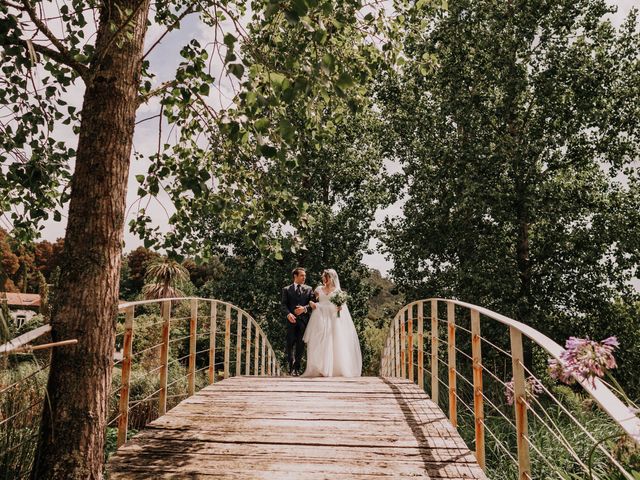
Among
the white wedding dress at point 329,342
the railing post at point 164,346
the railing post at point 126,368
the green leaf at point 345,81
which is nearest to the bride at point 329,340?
the white wedding dress at point 329,342

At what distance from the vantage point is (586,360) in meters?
1.64

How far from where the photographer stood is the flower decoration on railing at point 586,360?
5.30 feet

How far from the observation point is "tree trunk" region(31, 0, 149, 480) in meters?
2.87

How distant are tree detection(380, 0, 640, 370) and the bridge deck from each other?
9.89 m

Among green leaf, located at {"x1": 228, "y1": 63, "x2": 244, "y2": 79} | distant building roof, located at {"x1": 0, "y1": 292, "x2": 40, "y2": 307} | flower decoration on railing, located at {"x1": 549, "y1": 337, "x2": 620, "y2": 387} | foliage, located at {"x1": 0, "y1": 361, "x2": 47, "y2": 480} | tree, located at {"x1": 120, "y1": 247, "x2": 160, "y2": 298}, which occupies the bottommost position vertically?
foliage, located at {"x1": 0, "y1": 361, "x2": 47, "y2": 480}

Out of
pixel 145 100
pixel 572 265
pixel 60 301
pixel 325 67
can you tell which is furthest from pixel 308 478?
pixel 572 265

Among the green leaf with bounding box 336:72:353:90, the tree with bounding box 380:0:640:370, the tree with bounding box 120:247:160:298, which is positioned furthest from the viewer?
the tree with bounding box 120:247:160:298

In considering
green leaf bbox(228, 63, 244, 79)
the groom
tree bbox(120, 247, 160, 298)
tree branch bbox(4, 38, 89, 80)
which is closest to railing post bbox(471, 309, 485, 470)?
green leaf bbox(228, 63, 244, 79)

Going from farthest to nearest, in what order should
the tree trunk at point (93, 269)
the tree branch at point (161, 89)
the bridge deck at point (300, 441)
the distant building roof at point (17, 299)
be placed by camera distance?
the tree branch at point (161, 89) → the bridge deck at point (300, 441) → the tree trunk at point (93, 269) → the distant building roof at point (17, 299)

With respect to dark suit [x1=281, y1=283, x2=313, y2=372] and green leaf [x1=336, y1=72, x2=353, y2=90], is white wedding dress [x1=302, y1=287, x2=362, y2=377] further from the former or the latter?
green leaf [x1=336, y1=72, x2=353, y2=90]

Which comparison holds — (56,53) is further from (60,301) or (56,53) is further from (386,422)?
(386,422)

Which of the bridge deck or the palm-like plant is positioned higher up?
the palm-like plant

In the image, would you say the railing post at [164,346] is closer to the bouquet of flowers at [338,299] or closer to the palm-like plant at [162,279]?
the bouquet of flowers at [338,299]

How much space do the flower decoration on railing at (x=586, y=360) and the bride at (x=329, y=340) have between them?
736 centimetres
